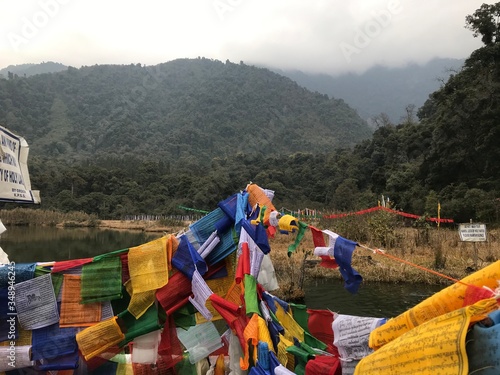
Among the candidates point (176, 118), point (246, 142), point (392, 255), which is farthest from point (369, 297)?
point (176, 118)

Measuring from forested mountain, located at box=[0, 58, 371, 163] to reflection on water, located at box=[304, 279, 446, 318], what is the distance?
240ft

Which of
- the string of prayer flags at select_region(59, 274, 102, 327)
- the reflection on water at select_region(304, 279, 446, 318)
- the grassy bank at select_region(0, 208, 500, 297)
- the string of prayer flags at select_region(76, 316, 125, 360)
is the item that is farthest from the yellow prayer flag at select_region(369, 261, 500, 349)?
the reflection on water at select_region(304, 279, 446, 318)

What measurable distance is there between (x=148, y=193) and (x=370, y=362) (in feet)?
186

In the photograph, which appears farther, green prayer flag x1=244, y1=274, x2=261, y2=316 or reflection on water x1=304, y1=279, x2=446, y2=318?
reflection on water x1=304, y1=279, x2=446, y2=318

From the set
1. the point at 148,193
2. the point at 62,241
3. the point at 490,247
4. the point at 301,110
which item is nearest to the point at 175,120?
the point at 301,110

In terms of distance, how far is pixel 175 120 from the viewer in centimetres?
12731

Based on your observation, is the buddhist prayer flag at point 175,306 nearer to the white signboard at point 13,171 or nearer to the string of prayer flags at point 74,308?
the string of prayer flags at point 74,308

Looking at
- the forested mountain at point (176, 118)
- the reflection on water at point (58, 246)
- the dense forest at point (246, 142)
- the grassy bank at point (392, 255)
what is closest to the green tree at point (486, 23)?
the dense forest at point (246, 142)

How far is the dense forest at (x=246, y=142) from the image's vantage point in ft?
98.1

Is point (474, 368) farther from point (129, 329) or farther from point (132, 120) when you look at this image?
point (132, 120)

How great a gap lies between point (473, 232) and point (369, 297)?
3621mm

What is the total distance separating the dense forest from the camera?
98.1 feet

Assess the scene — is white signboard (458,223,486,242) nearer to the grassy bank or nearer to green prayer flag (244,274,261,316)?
the grassy bank

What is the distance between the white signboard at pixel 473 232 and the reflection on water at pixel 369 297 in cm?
215
